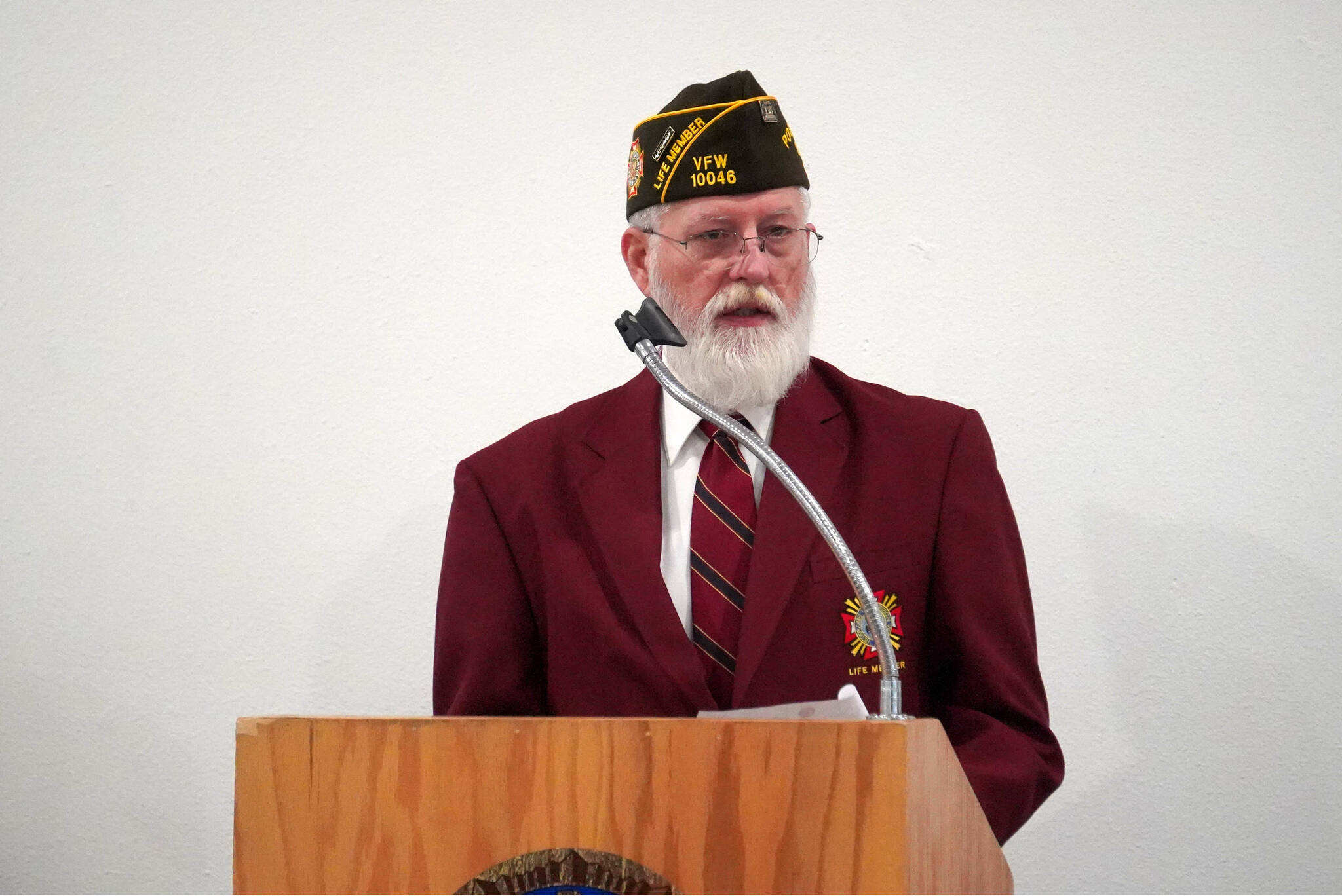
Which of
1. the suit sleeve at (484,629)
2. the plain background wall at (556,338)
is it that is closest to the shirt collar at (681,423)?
the suit sleeve at (484,629)

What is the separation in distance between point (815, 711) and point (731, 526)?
565 mm

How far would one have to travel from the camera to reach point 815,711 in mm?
1033

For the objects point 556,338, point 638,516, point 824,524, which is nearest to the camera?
point 824,524

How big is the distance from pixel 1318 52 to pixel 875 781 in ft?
5.86

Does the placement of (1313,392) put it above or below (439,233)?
below

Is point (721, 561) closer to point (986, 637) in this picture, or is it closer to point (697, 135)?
point (986, 637)

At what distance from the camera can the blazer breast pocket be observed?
61.1 inches

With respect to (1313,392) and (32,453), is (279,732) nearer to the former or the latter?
(32,453)

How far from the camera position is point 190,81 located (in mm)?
2338

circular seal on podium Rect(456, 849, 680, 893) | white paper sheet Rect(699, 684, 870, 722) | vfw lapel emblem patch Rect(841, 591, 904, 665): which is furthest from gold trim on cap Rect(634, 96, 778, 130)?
circular seal on podium Rect(456, 849, 680, 893)

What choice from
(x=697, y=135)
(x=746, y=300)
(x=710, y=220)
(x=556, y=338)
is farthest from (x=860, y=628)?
(x=556, y=338)

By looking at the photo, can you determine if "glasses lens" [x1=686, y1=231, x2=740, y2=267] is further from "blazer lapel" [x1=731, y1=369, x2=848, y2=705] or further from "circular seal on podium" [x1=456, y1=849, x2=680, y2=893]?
→ "circular seal on podium" [x1=456, y1=849, x2=680, y2=893]

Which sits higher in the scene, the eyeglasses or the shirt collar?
the eyeglasses

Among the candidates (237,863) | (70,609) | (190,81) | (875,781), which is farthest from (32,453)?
(875,781)
